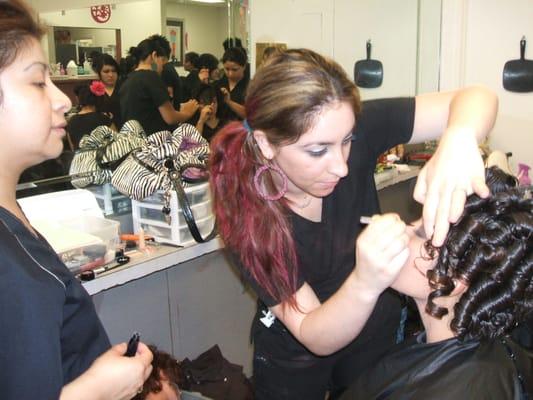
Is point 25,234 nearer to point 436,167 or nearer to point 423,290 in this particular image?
point 436,167

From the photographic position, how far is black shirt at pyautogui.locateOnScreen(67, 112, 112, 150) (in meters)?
2.33

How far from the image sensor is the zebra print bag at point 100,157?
2.05 m

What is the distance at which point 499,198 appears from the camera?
1030 millimetres

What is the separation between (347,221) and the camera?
1.32 meters

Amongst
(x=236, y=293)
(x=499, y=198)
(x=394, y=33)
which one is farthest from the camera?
(x=394, y=33)

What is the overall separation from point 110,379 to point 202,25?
8.72 ft

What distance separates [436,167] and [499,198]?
0.20 meters

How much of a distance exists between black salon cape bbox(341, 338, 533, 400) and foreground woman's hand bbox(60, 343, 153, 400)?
1.92 ft

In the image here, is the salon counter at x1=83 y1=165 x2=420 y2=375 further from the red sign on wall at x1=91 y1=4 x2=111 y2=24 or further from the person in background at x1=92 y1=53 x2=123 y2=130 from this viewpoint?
the red sign on wall at x1=91 y1=4 x2=111 y2=24

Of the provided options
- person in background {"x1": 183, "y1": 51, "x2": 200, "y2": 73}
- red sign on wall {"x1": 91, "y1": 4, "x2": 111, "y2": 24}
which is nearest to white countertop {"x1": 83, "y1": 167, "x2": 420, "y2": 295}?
person in background {"x1": 183, "y1": 51, "x2": 200, "y2": 73}

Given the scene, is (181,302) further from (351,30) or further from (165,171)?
(351,30)

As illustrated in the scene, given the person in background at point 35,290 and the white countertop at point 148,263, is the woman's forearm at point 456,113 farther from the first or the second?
the white countertop at point 148,263

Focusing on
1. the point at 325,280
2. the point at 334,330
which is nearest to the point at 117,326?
the point at 325,280

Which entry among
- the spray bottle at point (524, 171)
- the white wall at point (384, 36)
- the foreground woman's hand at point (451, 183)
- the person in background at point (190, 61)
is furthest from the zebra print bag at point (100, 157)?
the spray bottle at point (524, 171)
